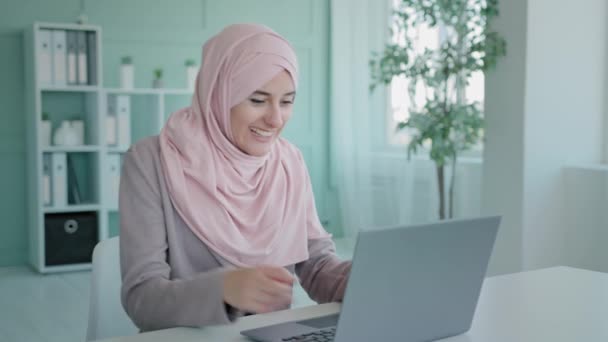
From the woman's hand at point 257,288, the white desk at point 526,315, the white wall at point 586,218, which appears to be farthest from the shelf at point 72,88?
the woman's hand at point 257,288

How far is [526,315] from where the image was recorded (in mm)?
1369

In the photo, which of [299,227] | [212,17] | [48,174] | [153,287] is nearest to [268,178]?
[299,227]

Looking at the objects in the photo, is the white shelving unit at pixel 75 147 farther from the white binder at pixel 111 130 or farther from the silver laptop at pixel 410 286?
the silver laptop at pixel 410 286

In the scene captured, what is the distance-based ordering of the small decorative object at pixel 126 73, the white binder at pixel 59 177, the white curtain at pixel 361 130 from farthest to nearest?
the white curtain at pixel 361 130, the small decorative object at pixel 126 73, the white binder at pixel 59 177

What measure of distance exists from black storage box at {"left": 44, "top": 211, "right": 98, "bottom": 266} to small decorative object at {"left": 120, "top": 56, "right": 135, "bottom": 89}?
87 centimetres

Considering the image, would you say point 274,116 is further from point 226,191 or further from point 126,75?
point 126,75

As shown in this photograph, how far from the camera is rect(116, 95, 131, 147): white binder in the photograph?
498 cm

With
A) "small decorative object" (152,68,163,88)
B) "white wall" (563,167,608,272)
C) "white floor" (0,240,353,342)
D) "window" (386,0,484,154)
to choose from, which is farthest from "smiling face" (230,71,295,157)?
"small decorative object" (152,68,163,88)

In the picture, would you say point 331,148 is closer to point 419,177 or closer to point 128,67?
point 419,177

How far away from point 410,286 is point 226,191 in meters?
0.65

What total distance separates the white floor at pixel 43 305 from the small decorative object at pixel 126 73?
4.07 feet

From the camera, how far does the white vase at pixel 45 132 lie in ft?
15.6

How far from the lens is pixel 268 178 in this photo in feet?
5.78

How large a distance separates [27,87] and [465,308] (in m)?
4.29
